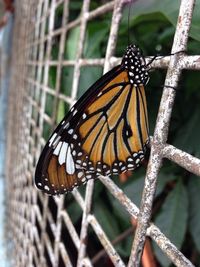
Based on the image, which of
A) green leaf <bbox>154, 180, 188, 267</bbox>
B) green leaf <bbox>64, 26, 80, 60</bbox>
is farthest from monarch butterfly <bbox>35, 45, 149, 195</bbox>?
green leaf <bbox>64, 26, 80, 60</bbox>

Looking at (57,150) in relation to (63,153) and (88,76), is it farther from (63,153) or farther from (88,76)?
(88,76)

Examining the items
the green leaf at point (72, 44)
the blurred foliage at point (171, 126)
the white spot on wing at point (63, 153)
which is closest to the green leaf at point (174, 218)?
the blurred foliage at point (171, 126)

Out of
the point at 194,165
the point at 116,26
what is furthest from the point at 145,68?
the point at 194,165

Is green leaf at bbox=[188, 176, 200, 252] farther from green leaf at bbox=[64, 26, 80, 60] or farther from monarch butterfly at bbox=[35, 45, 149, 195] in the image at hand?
green leaf at bbox=[64, 26, 80, 60]

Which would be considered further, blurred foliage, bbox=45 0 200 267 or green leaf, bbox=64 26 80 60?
green leaf, bbox=64 26 80 60

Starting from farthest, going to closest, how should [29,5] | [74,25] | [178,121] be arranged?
1. [29,5]
2. [74,25]
3. [178,121]

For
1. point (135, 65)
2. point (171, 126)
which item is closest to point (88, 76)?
point (171, 126)

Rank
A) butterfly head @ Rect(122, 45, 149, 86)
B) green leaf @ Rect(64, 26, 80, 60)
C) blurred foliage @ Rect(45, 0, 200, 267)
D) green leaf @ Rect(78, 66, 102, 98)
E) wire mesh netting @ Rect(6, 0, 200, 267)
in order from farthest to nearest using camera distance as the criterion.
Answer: green leaf @ Rect(64, 26, 80, 60)
green leaf @ Rect(78, 66, 102, 98)
blurred foliage @ Rect(45, 0, 200, 267)
butterfly head @ Rect(122, 45, 149, 86)
wire mesh netting @ Rect(6, 0, 200, 267)

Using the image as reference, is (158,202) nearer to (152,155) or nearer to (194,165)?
(152,155)
